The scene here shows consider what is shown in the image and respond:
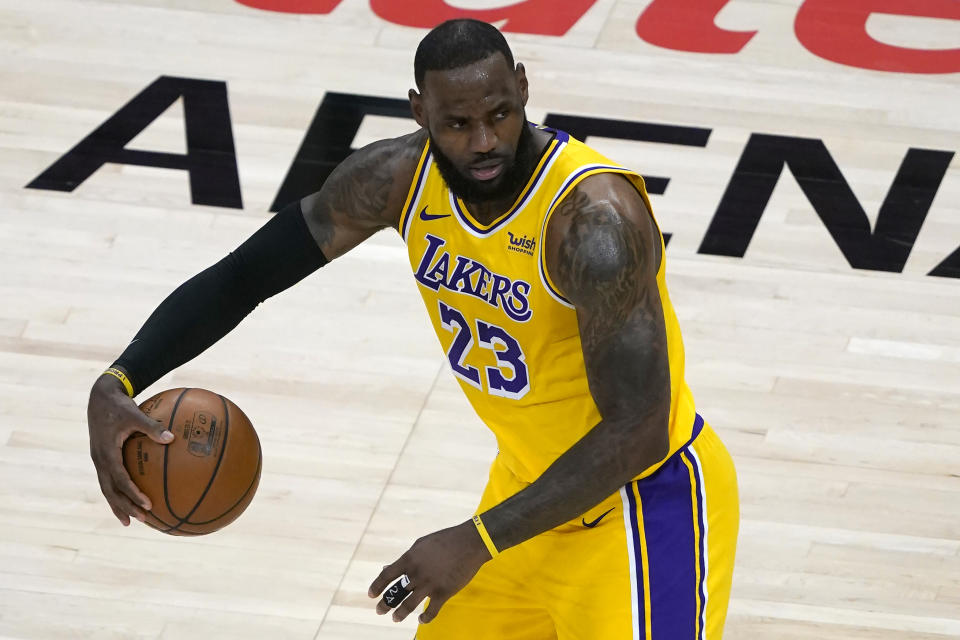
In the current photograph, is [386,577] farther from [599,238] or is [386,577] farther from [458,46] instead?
[458,46]

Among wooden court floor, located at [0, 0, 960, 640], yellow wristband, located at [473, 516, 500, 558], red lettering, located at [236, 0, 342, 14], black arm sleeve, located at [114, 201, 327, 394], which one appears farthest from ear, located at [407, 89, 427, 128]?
red lettering, located at [236, 0, 342, 14]

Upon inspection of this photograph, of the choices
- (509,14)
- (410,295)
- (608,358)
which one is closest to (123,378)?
(608,358)

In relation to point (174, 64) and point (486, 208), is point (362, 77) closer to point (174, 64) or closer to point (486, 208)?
point (174, 64)

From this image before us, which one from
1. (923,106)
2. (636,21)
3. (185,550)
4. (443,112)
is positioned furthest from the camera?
(636,21)

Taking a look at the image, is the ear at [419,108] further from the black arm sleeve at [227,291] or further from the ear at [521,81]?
the black arm sleeve at [227,291]

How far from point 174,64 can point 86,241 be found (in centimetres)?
167

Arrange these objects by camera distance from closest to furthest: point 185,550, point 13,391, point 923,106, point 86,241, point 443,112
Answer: point 443,112 → point 185,550 → point 13,391 → point 86,241 → point 923,106

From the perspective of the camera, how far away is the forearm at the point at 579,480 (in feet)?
9.55

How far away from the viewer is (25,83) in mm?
7566

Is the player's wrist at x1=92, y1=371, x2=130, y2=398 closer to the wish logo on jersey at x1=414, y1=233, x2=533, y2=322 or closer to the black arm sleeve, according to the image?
the black arm sleeve

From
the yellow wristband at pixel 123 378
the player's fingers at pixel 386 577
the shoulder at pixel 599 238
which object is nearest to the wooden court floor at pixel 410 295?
the yellow wristband at pixel 123 378

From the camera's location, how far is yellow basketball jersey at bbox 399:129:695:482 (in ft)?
10.1

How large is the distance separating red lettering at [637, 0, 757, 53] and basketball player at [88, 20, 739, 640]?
15.4 feet

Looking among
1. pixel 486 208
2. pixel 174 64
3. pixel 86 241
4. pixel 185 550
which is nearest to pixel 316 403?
pixel 185 550
